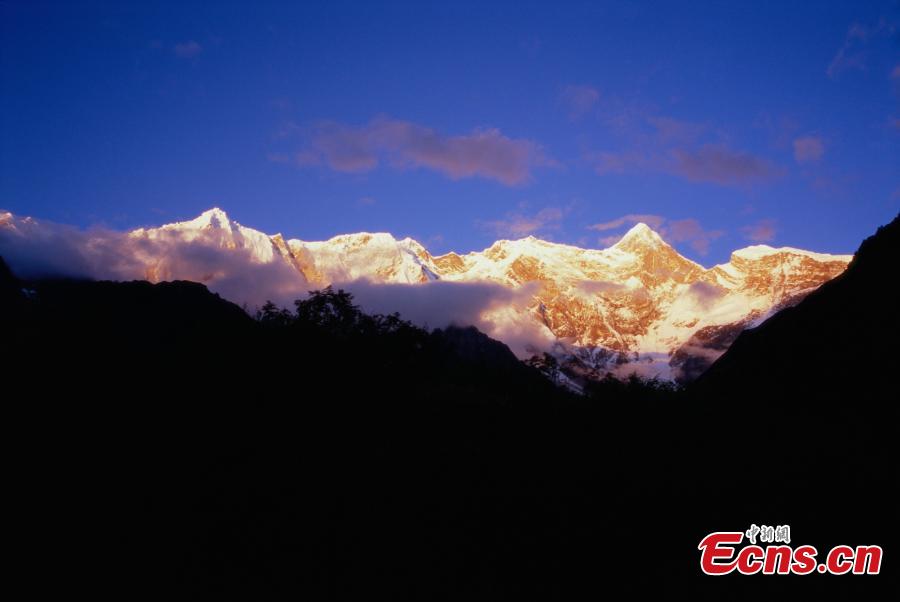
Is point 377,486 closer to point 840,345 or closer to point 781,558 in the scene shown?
point 781,558

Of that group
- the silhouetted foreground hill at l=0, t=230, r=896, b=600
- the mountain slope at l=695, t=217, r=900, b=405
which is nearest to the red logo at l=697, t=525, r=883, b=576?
the silhouetted foreground hill at l=0, t=230, r=896, b=600

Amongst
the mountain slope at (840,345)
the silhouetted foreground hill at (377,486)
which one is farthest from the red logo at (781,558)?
the mountain slope at (840,345)

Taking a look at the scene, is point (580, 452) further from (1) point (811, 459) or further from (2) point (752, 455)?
(1) point (811, 459)

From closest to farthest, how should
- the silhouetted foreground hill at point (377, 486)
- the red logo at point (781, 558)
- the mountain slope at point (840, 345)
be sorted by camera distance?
the red logo at point (781, 558), the silhouetted foreground hill at point (377, 486), the mountain slope at point (840, 345)

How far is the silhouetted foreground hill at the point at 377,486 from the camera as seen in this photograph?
57.8 ft

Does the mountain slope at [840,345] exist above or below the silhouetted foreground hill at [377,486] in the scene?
above

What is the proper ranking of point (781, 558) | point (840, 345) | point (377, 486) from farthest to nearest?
point (840, 345), point (377, 486), point (781, 558)

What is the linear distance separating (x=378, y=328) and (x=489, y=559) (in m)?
40.1

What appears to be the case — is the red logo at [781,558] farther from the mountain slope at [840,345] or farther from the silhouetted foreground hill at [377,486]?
the mountain slope at [840,345]

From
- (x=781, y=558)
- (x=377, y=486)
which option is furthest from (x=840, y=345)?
(x=377, y=486)

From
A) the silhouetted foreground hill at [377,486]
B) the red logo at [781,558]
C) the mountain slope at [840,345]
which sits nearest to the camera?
the red logo at [781,558]

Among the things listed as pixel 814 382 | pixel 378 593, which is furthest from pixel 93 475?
pixel 814 382

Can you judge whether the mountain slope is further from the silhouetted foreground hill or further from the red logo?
the red logo

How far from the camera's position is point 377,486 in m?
21.6
